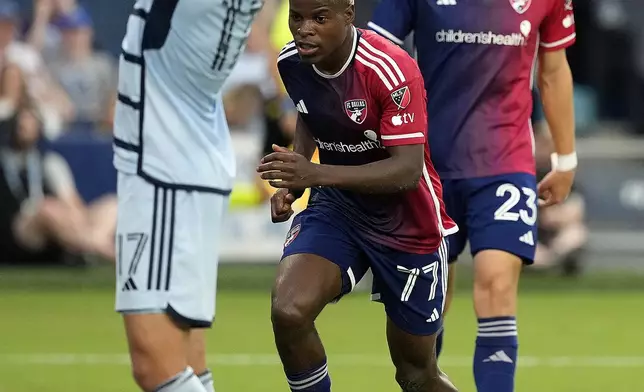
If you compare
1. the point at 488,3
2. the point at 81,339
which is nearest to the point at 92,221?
the point at 81,339

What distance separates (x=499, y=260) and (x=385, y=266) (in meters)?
1.05

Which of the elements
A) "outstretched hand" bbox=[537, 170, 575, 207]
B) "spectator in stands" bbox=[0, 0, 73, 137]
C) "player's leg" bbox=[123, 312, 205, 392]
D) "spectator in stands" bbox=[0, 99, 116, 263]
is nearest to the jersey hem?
"outstretched hand" bbox=[537, 170, 575, 207]

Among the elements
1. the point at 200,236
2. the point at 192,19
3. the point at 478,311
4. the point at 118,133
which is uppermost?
the point at 192,19

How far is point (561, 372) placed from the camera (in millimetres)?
9344

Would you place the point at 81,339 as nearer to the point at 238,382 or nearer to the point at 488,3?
the point at 238,382

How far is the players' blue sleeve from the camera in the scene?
279 inches

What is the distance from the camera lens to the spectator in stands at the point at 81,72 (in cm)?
1631

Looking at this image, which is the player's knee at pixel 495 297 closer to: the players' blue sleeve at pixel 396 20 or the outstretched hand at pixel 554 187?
the outstretched hand at pixel 554 187

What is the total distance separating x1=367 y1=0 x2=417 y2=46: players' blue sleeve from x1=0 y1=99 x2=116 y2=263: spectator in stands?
795 centimetres

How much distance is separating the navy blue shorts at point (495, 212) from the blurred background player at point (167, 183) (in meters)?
1.78

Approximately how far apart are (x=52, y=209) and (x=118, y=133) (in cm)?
922

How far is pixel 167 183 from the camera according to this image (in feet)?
17.9

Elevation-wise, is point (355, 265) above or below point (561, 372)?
above

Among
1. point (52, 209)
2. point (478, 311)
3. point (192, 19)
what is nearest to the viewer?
point (192, 19)
